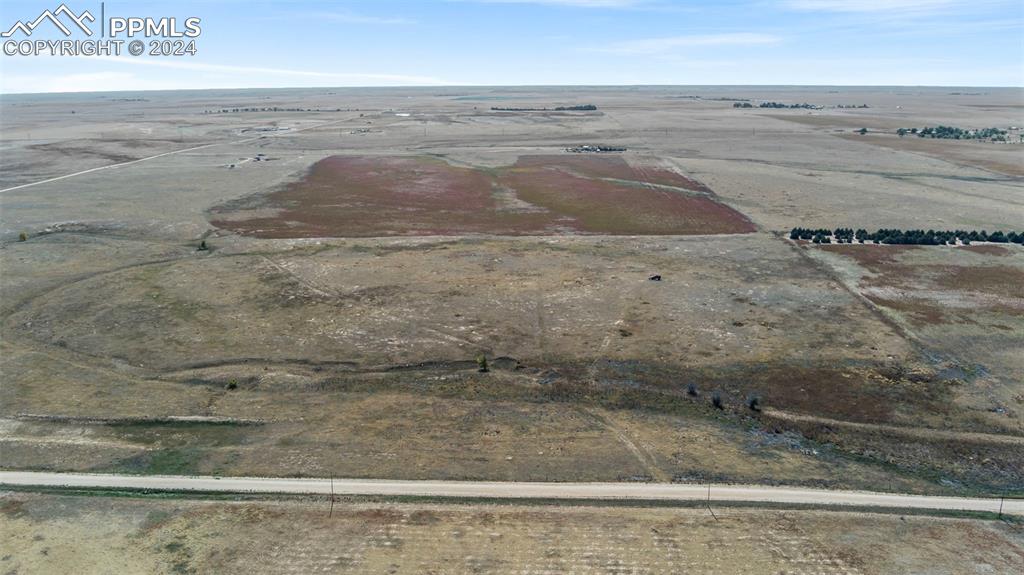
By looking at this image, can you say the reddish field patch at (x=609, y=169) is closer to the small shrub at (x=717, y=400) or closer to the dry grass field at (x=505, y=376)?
the dry grass field at (x=505, y=376)

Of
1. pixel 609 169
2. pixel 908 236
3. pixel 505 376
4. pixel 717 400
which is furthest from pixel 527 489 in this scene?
pixel 609 169

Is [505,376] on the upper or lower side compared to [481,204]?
lower

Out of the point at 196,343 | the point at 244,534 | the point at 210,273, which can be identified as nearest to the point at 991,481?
the point at 244,534

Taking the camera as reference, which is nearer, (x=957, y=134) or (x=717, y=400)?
(x=717, y=400)

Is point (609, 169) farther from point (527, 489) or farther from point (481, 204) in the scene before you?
point (527, 489)

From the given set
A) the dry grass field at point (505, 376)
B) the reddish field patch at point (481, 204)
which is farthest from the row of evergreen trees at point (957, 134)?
the reddish field patch at point (481, 204)

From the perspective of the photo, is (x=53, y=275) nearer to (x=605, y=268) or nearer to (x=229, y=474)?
(x=229, y=474)

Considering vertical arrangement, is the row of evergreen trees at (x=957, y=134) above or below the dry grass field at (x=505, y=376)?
above

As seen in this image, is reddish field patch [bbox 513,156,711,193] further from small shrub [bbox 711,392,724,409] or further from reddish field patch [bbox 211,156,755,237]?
small shrub [bbox 711,392,724,409]

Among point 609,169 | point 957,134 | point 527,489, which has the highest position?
point 957,134
